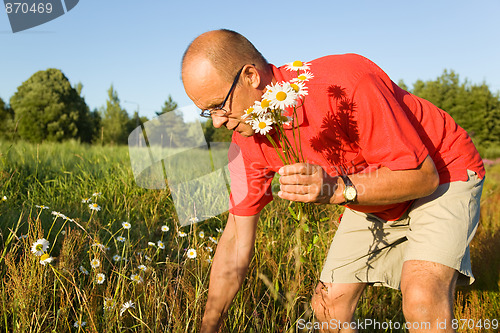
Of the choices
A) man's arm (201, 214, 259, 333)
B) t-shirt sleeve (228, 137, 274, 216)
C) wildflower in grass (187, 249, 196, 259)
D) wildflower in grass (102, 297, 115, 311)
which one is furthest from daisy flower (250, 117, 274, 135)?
wildflower in grass (187, 249, 196, 259)

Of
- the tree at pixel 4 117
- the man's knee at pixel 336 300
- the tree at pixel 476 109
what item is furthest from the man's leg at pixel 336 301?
the tree at pixel 4 117

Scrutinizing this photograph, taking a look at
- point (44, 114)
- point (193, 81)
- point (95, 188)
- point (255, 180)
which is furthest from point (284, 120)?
point (44, 114)

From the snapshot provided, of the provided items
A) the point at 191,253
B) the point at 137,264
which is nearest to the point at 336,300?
the point at 191,253

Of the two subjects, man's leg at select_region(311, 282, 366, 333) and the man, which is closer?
the man

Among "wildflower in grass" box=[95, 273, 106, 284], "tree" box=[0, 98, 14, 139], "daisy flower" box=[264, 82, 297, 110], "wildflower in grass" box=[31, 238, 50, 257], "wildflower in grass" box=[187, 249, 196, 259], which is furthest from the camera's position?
"tree" box=[0, 98, 14, 139]

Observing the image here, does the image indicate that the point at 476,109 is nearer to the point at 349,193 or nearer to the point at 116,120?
the point at 349,193

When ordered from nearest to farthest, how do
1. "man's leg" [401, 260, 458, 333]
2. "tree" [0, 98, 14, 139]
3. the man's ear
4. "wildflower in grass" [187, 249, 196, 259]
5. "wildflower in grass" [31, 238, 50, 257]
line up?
"man's leg" [401, 260, 458, 333] < the man's ear < "wildflower in grass" [31, 238, 50, 257] < "wildflower in grass" [187, 249, 196, 259] < "tree" [0, 98, 14, 139]

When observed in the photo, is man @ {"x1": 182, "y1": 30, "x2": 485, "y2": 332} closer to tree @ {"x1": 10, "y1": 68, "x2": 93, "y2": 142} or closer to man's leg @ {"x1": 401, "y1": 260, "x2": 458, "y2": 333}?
man's leg @ {"x1": 401, "y1": 260, "x2": 458, "y2": 333}

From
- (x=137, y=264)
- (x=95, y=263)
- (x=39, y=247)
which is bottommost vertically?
(x=137, y=264)

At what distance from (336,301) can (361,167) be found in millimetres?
840

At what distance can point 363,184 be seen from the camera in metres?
1.52

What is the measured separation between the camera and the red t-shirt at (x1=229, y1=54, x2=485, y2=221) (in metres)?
1.56

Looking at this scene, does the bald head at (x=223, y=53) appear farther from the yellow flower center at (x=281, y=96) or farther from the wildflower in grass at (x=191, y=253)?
the wildflower in grass at (x=191, y=253)

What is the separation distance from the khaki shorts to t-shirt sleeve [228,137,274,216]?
1.85ft
